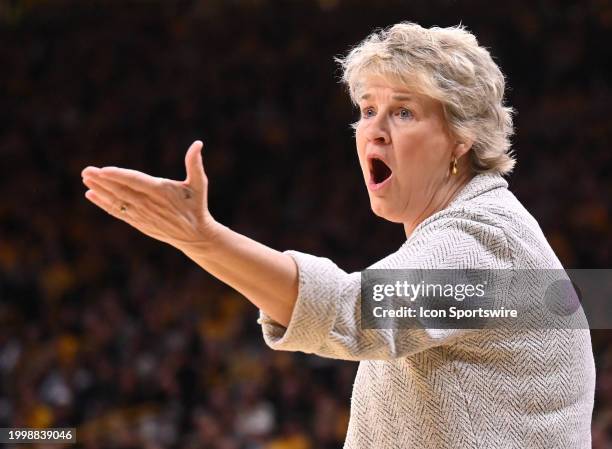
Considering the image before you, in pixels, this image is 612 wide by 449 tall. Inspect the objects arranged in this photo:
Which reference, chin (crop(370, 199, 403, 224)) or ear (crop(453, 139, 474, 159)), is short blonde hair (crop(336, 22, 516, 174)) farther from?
chin (crop(370, 199, 403, 224))

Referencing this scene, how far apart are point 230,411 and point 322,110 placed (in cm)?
247

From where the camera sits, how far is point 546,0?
5.90 metres

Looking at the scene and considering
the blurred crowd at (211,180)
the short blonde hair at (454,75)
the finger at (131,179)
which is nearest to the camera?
the finger at (131,179)

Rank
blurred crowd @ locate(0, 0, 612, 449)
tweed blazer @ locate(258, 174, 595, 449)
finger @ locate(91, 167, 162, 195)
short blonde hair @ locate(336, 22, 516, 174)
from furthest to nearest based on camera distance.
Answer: blurred crowd @ locate(0, 0, 612, 449)
short blonde hair @ locate(336, 22, 516, 174)
tweed blazer @ locate(258, 174, 595, 449)
finger @ locate(91, 167, 162, 195)

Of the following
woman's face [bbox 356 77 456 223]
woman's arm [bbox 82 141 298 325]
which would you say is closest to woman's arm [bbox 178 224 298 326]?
woman's arm [bbox 82 141 298 325]

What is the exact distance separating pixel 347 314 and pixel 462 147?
40cm

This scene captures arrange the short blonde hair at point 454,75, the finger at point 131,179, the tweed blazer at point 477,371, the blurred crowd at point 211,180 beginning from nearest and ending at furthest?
1. the finger at point 131,179
2. the tweed blazer at point 477,371
3. the short blonde hair at point 454,75
4. the blurred crowd at point 211,180

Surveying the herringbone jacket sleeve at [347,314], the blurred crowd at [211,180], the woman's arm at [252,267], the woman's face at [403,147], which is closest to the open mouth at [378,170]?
the woman's face at [403,147]

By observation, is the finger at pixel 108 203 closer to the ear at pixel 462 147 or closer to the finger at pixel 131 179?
the finger at pixel 131 179

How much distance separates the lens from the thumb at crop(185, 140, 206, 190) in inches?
41.1

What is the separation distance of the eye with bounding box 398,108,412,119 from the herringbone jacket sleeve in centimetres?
25

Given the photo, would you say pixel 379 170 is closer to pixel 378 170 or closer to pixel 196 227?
pixel 378 170

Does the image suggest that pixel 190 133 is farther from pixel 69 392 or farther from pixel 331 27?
pixel 69 392

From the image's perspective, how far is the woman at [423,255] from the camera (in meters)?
1.10
